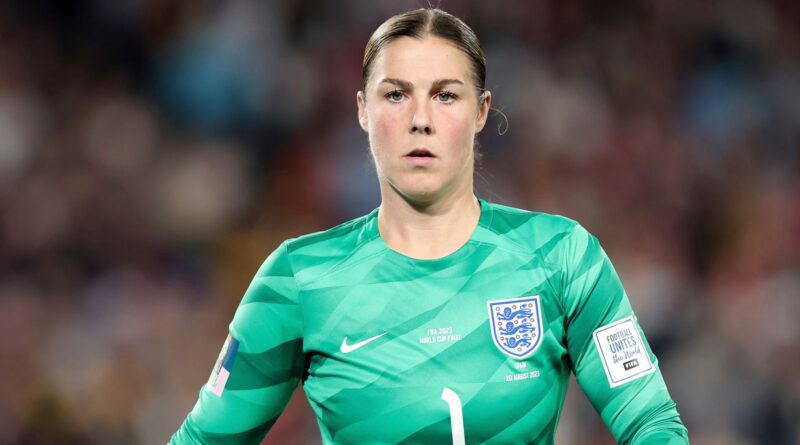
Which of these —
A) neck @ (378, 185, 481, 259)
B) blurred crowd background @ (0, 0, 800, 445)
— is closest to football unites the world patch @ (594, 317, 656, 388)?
neck @ (378, 185, 481, 259)

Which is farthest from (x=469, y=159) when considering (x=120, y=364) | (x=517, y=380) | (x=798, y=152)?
(x=798, y=152)

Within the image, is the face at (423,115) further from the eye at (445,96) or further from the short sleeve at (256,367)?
the short sleeve at (256,367)

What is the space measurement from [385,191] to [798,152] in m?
3.93

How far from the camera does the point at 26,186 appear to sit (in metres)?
5.15

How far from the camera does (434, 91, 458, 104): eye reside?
7.79ft

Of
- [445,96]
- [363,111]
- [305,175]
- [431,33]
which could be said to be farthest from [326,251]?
[305,175]

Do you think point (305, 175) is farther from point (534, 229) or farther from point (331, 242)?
point (534, 229)

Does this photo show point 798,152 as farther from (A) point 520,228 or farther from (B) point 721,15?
(A) point 520,228

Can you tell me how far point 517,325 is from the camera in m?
2.30

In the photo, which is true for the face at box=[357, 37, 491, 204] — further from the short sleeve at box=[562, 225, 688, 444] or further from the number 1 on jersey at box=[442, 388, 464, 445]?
the number 1 on jersey at box=[442, 388, 464, 445]

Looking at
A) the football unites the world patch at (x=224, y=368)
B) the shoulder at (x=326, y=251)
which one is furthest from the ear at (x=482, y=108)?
the football unites the world patch at (x=224, y=368)

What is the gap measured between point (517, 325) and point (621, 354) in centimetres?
23

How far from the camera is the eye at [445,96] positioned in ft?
7.79

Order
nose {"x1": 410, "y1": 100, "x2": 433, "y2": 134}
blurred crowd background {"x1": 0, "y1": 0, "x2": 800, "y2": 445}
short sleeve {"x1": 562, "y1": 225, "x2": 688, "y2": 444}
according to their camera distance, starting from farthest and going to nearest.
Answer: blurred crowd background {"x1": 0, "y1": 0, "x2": 800, "y2": 445} → nose {"x1": 410, "y1": 100, "x2": 433, "y2": 134} → short sleeve {"x1": 562, "y1": 225, "x2": 688, "y2": 444}
